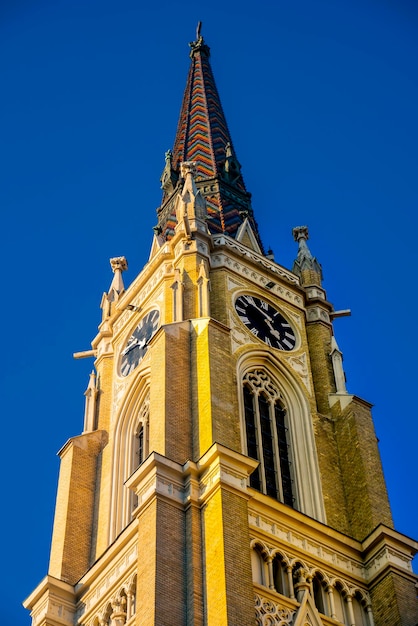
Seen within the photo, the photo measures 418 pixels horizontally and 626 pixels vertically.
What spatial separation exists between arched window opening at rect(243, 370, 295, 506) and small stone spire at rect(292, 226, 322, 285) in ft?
24.3

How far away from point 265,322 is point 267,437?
5.13 metres

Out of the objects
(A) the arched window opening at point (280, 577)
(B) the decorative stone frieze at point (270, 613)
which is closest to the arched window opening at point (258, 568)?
(A) the arched window opening at point (280, 577)

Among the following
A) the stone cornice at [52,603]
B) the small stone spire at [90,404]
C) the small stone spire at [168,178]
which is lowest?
the stone cornice at [52,603]

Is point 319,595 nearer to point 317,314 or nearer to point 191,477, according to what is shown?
point 191,477

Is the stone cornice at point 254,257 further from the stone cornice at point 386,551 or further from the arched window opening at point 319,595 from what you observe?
the arched window opening at point 319,595

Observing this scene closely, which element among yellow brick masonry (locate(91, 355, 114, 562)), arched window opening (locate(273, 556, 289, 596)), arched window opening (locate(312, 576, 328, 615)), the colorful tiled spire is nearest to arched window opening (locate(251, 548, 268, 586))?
arched window opening (locate(273, 556, 289, 596))

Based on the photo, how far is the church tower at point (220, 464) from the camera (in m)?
34.9

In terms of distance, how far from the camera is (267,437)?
42.4 m

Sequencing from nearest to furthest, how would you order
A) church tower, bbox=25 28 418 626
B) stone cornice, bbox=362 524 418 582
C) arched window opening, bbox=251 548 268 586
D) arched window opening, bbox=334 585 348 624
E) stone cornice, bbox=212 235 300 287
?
church tower, bbox=25 28 418 626 → arched window opening, bbox=251 548 268 586 → arched window opening, bbox=334 585 348 624 → stone cornice, bbox=362 524 418 582 → stone cornice, bbox=212 235 300 287

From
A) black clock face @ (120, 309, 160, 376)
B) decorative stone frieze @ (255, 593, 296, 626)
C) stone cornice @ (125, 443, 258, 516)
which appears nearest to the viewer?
decorative stone frieze @ (255, 593, 296, 626)

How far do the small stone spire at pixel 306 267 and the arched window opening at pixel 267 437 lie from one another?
7.41 meters

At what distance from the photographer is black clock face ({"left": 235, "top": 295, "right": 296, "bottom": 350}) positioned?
45.7 metres

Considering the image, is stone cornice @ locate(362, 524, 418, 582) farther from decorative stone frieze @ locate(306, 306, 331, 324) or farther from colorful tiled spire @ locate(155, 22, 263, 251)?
colorful tiled spire @ locate(155, 22, 263, 251)

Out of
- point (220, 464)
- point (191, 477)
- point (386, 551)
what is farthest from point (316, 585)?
point (191, 477)
